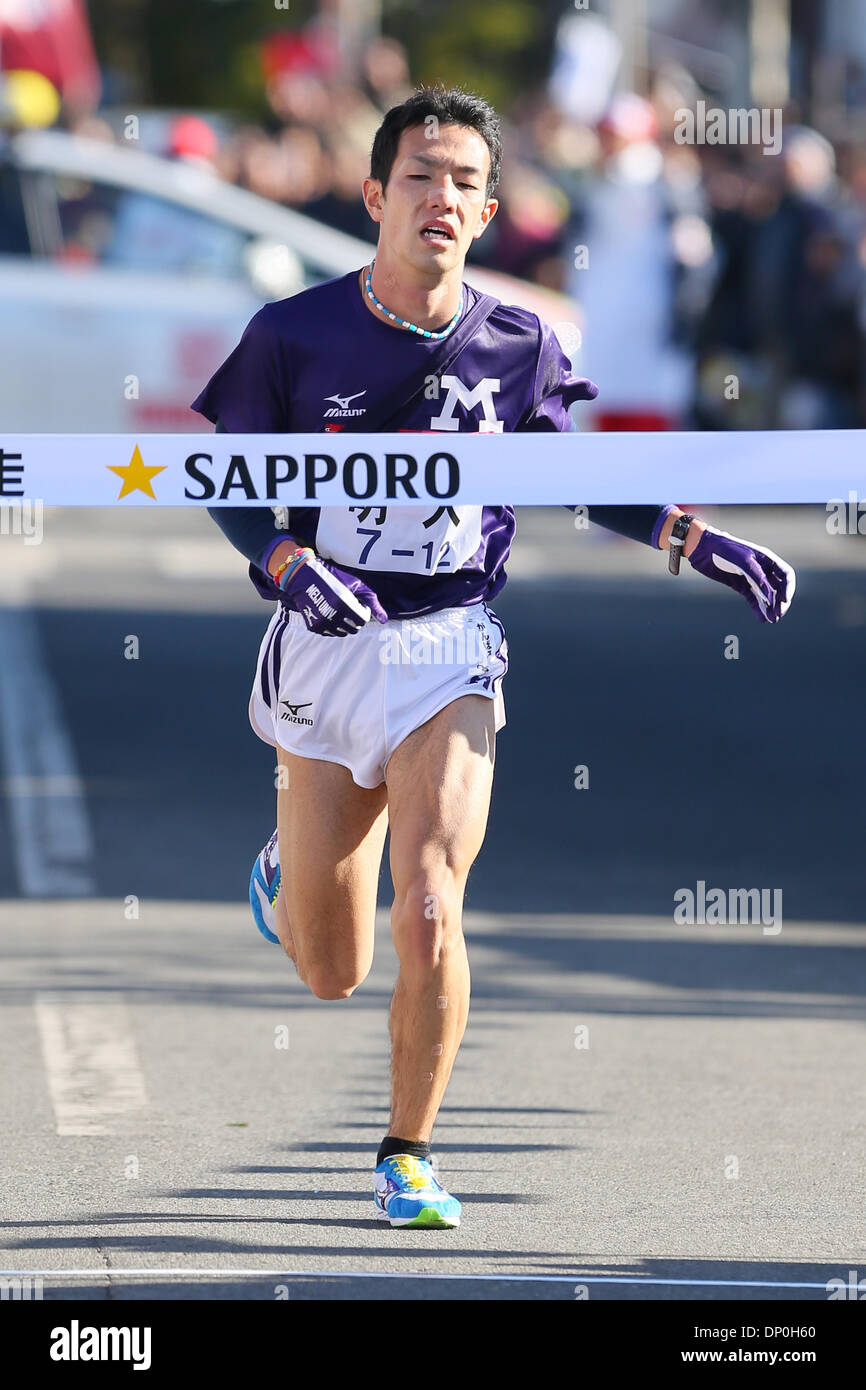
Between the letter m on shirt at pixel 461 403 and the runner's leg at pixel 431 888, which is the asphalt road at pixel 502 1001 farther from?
the letter m on shirt at pixel 461 403

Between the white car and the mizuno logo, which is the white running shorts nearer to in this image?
the mizuno logo

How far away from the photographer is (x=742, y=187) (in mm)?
19281

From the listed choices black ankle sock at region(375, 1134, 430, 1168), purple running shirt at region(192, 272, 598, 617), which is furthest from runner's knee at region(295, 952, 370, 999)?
purple running shirt at region(192, 272, 598, 617)

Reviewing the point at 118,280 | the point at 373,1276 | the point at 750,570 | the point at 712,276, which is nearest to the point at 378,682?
the point at 750,570

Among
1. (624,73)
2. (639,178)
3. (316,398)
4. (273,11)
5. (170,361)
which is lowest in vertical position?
(316,398)

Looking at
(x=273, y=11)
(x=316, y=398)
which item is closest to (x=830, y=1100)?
(x=316, y=398)

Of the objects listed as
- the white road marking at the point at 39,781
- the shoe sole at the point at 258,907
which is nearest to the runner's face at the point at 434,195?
the shoe sole at the point at 258,907

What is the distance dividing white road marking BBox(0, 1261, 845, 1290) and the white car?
12.4 meters

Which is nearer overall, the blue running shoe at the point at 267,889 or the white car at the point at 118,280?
the blue running shoe at the point at 267,889

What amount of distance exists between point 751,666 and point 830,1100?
6454 millimetres

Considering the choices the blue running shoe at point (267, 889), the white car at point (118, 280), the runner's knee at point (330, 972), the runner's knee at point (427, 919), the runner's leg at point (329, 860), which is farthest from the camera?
the white car at point (118, 280)

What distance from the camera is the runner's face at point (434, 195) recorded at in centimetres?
513

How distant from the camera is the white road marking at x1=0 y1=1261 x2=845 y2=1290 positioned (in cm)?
484

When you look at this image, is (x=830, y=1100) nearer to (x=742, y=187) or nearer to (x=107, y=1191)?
(x=107, y=1191)
